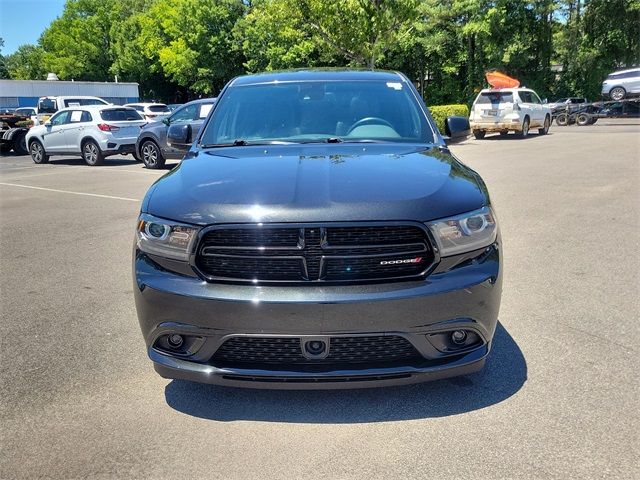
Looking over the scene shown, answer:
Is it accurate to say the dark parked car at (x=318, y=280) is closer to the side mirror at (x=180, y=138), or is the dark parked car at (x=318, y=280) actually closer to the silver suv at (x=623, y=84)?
the side mirror at (x=180, y=138)

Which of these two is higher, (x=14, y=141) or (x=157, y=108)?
(x=157, y=108)

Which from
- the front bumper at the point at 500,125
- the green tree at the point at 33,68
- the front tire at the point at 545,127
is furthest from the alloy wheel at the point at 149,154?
the green tree at the point at 33,68

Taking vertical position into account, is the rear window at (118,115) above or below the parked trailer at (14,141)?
above

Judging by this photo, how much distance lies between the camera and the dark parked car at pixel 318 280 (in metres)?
2.74

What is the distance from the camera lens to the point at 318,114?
4324 mm

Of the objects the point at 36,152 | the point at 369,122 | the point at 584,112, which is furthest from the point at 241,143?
the point at 584,112

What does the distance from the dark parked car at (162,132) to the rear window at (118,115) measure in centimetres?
163

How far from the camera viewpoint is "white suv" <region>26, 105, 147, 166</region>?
17266 millimetres

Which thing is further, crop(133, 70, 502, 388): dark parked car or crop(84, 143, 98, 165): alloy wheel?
crop(84, 143, 98, 165): alloy wheel

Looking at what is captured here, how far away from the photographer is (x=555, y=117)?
32.2 metres

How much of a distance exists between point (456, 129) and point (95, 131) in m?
14.8

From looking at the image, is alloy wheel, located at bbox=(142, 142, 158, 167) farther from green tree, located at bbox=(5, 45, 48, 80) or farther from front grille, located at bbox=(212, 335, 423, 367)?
green tree, located at bbox=(5, 45, 48, 80)

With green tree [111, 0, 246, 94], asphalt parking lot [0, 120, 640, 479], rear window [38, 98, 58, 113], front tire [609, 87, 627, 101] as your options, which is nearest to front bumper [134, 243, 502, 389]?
asphalt parking lot [0, 120, 640, 479]

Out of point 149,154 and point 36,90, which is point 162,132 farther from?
point 36,90
